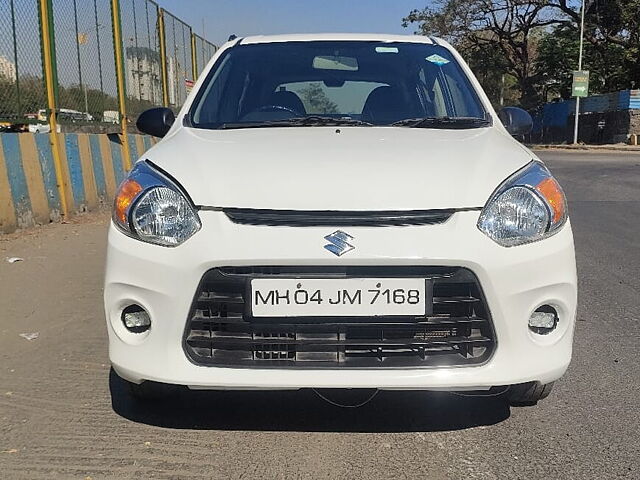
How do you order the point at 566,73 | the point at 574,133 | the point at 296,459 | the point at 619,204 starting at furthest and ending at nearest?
the point at 566,73 → the point at 574,133 → the point at 619,204 → the point at 296,459

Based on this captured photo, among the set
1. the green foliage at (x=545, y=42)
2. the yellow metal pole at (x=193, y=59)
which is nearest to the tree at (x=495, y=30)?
the green foliage at (x=545, y=42)

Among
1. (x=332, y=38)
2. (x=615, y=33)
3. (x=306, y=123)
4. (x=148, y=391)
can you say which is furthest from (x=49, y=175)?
(x=615, y=33)

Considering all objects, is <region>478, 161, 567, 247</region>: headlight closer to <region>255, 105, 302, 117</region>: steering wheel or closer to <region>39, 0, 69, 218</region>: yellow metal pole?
<region>255, 105, 302, 117</region>: steering wheel

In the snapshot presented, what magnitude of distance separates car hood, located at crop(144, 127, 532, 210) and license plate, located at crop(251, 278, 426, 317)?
26 cm

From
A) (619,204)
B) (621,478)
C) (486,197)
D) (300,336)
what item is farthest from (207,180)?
(619,204)

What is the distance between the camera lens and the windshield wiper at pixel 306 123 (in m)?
3.41

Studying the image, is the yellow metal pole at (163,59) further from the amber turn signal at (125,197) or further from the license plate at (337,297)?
the license plate at (337,297)

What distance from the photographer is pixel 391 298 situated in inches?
96.3

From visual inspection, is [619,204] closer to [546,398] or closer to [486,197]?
[546,398]

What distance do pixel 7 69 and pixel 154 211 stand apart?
5.69 m

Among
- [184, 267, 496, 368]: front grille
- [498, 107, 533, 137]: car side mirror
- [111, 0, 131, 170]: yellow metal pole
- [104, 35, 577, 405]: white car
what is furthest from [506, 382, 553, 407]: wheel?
[111, 0, 131, 170]: yellow metal pole

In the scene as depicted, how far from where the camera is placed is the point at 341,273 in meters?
2.44

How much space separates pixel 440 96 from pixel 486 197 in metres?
1.53

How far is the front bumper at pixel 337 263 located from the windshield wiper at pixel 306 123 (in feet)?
3.25
